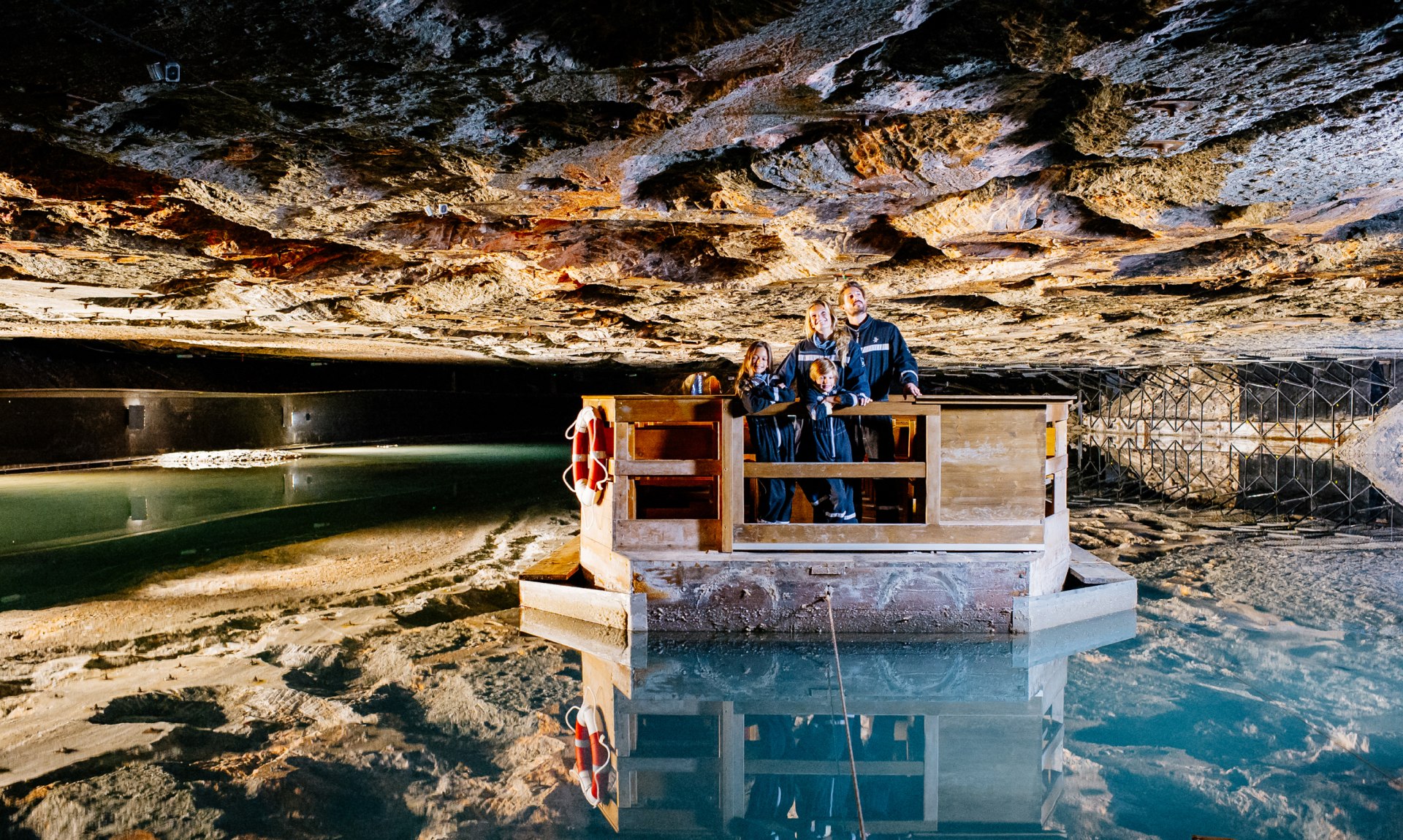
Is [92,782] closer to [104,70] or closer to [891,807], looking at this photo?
[104,70]

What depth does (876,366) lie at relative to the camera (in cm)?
509

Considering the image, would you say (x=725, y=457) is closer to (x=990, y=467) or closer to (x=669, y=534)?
(x=669, y=534)

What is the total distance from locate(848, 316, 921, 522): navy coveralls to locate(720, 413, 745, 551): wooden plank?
84cm

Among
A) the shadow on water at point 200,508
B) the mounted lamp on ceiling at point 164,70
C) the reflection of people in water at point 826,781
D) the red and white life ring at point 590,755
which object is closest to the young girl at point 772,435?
the reflection of people in water at point 826,781

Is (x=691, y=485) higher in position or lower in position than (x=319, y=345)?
lower

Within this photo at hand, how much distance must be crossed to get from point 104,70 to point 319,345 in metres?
11.4

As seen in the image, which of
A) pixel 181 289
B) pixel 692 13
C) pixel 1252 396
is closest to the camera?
pixel 692 13

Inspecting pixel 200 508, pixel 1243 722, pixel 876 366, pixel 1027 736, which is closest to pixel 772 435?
pixel 876 366

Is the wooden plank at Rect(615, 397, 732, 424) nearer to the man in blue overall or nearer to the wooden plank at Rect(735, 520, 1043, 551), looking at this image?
the wooden plank at Rect(735, 520, 1043, 551)

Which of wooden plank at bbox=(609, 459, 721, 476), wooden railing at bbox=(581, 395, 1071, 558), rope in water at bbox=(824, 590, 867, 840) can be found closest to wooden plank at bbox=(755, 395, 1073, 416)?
wooden railing at bbox=(581, 395, 1071, 558)

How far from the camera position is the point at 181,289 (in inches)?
303

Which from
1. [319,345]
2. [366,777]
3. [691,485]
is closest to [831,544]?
[691,485]

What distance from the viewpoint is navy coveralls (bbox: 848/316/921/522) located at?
5.02 metres

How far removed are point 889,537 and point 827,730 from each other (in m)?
1.60
